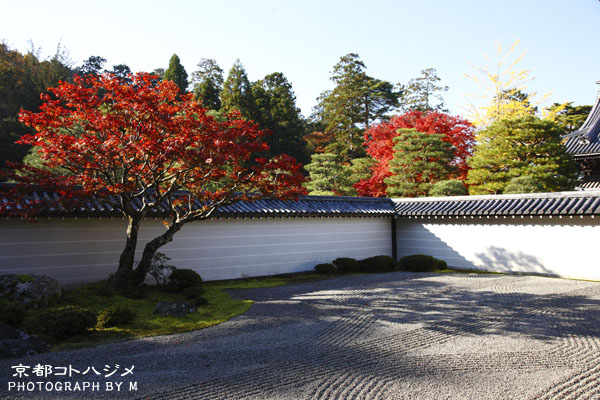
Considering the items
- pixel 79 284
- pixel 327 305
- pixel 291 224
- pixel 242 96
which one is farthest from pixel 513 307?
pixel 242 96

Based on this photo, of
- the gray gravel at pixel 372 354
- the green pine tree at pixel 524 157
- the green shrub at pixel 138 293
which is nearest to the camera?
the gray gravel at pixel 372 354

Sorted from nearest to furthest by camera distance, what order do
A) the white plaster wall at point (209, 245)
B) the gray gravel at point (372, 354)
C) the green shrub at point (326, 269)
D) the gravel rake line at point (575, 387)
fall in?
the gravel rake line at point (575, 387), the gray gravel at point (372, 354), the white plaster wall at point (209, 245), the green shrub at point (326, 269)

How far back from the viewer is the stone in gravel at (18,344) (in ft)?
17.5

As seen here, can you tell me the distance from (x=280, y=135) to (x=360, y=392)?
31.7 meters

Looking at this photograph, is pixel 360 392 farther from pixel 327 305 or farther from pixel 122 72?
pixel 122 72

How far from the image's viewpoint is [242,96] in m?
32.7

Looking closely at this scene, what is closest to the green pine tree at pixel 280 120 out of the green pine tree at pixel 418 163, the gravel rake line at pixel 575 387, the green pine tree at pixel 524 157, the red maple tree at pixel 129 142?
the green pine tree at pixel 418 163

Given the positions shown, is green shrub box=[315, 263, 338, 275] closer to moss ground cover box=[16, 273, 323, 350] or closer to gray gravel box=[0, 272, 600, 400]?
moss ground cover box=[16, 273, 323, 350]

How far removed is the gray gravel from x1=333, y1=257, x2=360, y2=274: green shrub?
4775 millimetres

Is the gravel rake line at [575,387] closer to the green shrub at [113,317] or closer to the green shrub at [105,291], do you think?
the green shrub at [113,317]

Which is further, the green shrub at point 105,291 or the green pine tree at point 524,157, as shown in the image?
the green pine tree at point 524,157

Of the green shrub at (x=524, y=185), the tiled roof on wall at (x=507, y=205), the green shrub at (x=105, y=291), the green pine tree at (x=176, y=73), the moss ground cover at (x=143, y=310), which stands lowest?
the moss ground cover at (x=143, y=310)

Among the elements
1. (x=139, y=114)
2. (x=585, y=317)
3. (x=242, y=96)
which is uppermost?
(x=242, y=96)

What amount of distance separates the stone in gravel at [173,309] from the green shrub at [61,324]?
1345 mm
